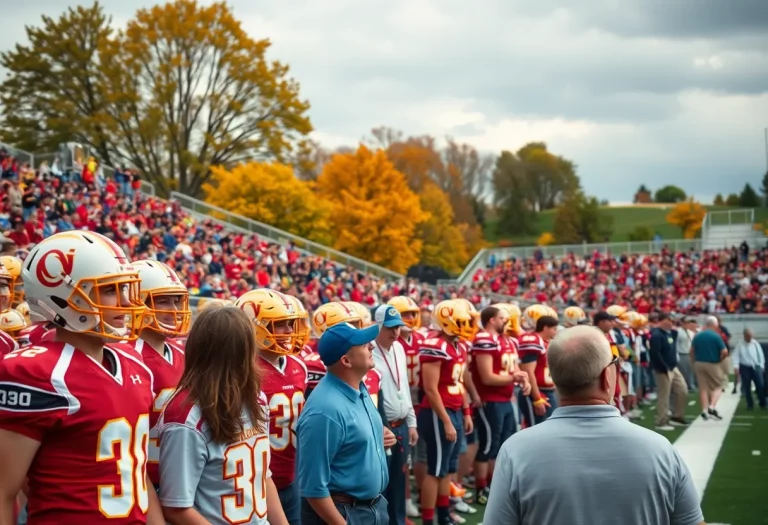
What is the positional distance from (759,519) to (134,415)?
23.3 ft

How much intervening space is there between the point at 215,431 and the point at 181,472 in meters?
0.20

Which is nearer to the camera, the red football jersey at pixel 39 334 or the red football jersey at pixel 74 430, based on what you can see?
the red football jersey at pixel 74 430

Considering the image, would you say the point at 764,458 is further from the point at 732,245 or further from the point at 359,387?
the point at 732,245

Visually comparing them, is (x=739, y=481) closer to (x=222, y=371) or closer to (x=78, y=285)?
(x=222, y=371)

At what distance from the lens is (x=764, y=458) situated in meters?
11.8

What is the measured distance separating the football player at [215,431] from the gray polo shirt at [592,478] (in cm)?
113

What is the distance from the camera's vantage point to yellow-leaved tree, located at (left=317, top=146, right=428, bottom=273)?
1746 inches

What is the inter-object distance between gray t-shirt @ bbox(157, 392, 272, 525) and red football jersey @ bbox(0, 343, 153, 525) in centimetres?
22

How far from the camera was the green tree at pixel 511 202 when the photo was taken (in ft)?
261

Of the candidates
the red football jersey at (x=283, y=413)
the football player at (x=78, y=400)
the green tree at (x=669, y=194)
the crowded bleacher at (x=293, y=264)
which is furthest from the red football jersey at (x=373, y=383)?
the green tree at (x=669, y=194)

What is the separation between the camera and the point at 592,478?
9.82 ft

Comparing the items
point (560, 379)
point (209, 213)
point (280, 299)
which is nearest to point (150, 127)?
point (209, 213)

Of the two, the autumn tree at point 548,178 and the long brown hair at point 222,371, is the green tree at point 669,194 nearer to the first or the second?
the autumn tree at point 548,178

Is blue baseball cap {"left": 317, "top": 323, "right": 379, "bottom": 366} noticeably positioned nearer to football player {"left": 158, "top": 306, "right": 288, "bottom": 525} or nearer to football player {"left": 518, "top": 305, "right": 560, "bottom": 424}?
football player {"left": 158, "top": 306, "right": 288, "bottom": 525}
